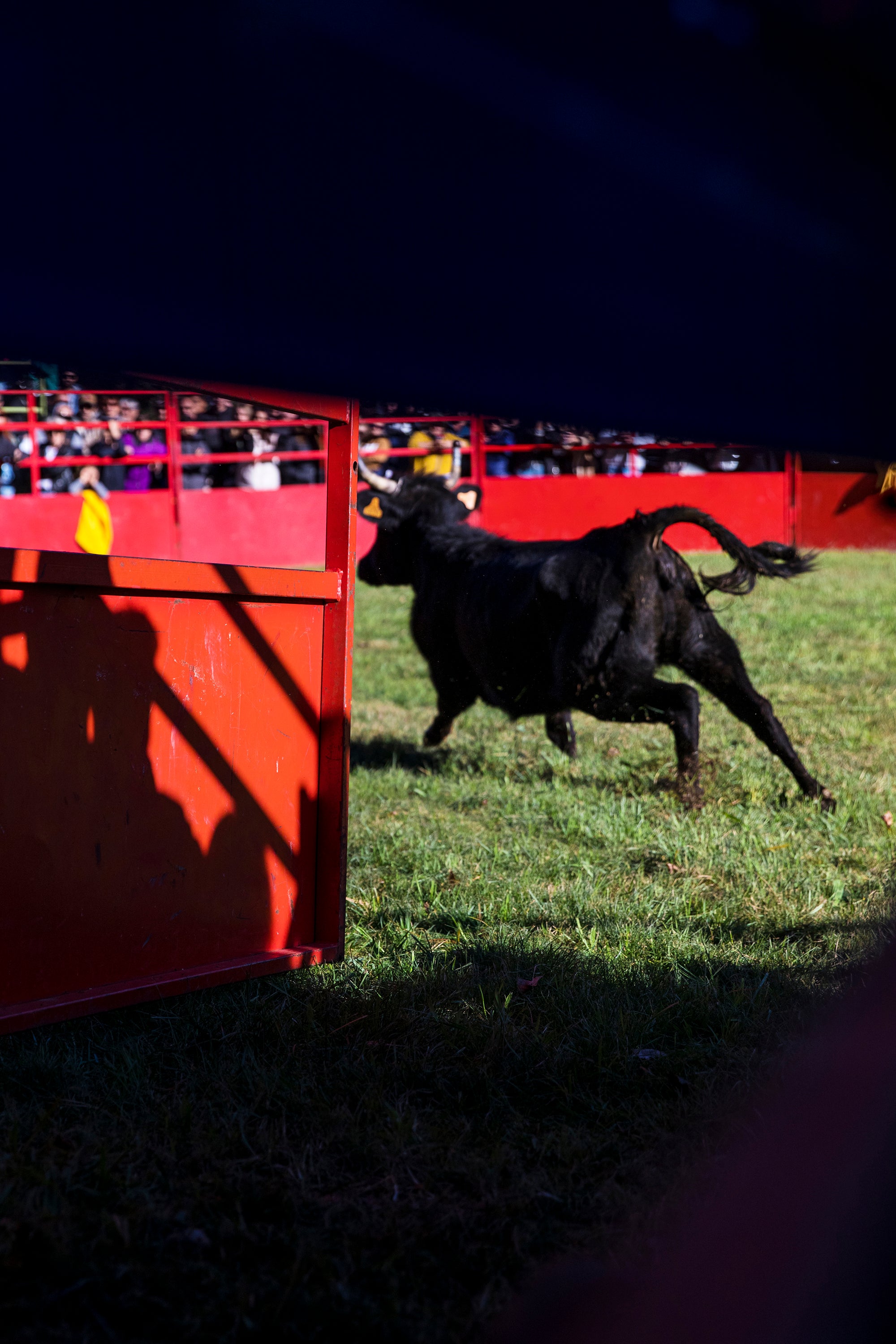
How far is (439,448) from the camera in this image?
13.7 meters

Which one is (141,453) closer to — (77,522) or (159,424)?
(159,424)

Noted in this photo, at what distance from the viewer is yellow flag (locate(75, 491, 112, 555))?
10.1 metres

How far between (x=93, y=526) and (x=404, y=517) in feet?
14.3

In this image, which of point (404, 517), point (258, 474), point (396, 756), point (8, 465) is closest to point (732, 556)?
point (396, 756)

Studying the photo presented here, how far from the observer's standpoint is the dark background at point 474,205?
3.33 feet

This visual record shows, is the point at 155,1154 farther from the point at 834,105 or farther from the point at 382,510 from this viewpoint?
the point at 382,510

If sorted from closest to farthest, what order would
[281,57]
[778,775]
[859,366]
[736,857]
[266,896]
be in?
1. [281,57]
2. [859,366]
3. [266,896]
4. [736,857]
5. [778,775]

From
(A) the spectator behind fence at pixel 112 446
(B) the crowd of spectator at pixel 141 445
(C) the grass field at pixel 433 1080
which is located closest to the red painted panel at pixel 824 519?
(C) the grass field at pixel 433 1080

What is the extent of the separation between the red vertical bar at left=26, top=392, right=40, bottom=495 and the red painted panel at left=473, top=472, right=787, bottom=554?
5474mm

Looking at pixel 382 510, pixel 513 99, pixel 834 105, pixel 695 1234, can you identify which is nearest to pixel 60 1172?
pixel 695 1234

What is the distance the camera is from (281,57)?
103 cm

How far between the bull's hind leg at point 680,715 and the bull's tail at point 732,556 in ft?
1.77

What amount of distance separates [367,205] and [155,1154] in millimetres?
1902

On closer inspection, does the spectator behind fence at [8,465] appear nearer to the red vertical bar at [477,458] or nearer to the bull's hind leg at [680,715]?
the red vertical bar at [477,458]
